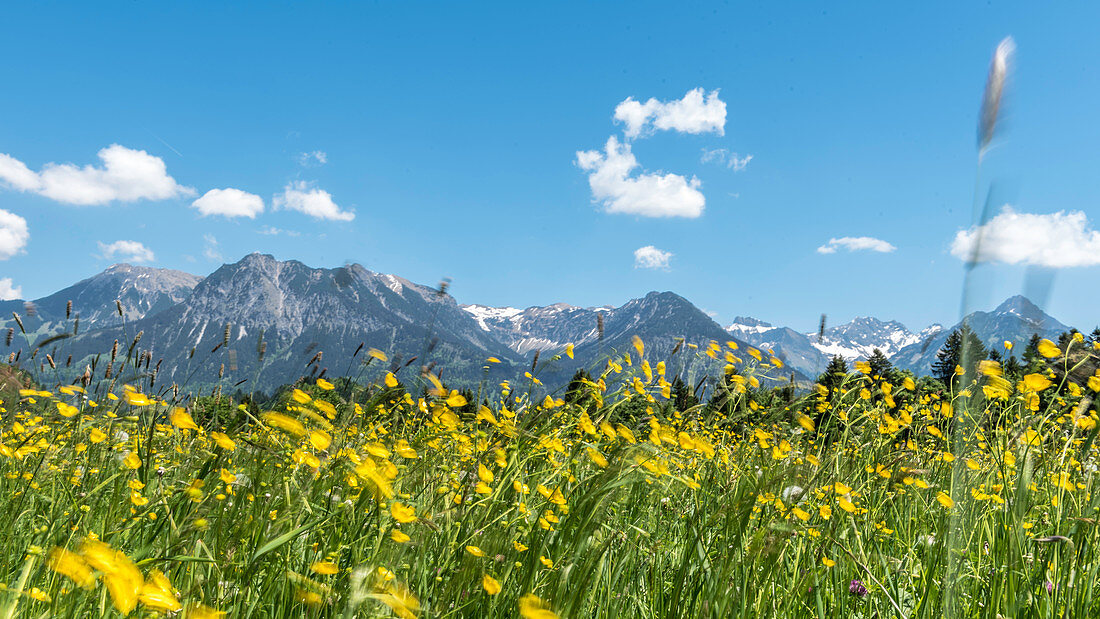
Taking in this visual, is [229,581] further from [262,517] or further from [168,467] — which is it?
[168,467]

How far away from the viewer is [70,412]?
243 cm

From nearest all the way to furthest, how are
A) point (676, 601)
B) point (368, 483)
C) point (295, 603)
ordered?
point (368, 483), point (676, 601), point (295, 603)

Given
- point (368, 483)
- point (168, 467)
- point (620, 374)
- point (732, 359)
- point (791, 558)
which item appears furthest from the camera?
point (168, 467)

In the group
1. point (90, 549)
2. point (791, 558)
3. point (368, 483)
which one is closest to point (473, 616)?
point (368, 483)

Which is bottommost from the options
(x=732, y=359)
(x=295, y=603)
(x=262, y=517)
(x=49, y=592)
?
(x=49, y=592)

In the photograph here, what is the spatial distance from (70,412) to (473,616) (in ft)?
6.59

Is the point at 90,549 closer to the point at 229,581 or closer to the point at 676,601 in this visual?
the point at 229,581

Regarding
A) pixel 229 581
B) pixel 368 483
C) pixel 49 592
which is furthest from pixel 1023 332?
pixel 49 592

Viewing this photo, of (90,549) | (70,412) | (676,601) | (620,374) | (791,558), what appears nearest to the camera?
(90,549)

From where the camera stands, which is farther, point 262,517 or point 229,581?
point 262,517

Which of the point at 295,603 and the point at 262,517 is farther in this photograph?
the point at 262,517

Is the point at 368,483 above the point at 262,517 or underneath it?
above

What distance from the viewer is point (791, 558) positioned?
2.28 m

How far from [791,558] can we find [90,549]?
7.43 ft
